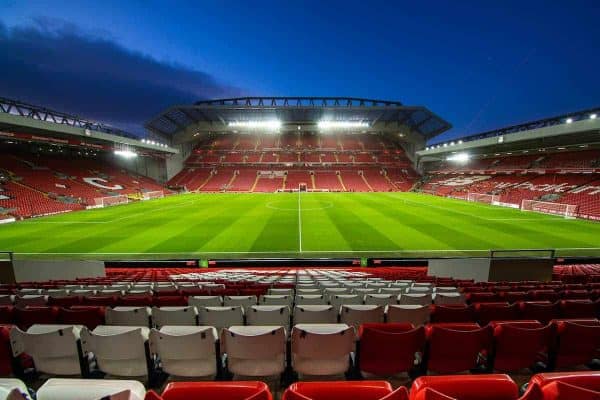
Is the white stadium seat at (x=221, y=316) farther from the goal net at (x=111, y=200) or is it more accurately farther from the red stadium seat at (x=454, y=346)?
the goal net at (x=111, y=200)

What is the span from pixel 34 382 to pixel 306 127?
70779mm

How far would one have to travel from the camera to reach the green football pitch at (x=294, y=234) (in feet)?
49.0

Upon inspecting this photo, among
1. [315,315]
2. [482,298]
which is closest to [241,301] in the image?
[315,315]

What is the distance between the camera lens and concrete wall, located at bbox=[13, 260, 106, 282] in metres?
10.2

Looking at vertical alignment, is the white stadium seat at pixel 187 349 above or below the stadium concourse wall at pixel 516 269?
above

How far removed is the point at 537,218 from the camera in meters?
23.2

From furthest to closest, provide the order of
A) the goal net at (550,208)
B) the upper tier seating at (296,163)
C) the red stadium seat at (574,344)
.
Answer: the upper tier seating at (296,163) < the goal net at (550,208) < the red stadium seat at (574,344)

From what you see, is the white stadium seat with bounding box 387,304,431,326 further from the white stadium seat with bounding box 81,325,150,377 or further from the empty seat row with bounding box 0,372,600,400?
the white stadium seat with bounding box 81,325,150,377

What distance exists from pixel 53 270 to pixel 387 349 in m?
13.3

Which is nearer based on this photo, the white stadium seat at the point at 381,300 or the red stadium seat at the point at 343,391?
the red stadium seat at the point at 343,391

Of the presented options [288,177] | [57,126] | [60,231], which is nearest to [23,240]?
[60,231]

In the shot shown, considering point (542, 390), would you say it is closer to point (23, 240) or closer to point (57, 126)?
point (23, 240)

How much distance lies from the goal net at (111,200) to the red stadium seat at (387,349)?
1489 inches

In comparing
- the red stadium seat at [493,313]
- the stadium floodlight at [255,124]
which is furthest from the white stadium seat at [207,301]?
the stadium floodlight at [255,124]
